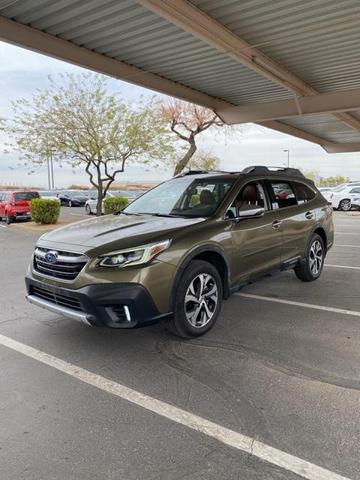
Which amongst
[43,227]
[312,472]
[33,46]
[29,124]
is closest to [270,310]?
[312,472]

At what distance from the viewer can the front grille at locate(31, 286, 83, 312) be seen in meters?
3.56

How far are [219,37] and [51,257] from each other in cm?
514

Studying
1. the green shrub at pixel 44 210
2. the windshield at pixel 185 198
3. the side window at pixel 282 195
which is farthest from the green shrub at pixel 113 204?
the side window at pixel 282 195

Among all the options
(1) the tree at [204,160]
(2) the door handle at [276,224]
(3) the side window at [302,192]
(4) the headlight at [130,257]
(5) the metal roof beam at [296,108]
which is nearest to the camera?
(4) the headlight at [130,257]

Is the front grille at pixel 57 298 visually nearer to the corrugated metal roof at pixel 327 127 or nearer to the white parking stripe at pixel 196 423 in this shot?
the white parking stripe at pixel 196 423

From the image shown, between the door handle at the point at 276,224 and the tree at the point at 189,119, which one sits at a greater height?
the tree at the point at 189,119

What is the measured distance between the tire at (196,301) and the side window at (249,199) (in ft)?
2.61

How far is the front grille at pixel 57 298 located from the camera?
3.56 metres

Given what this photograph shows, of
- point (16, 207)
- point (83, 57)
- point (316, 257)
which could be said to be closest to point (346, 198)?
point (16, 207)

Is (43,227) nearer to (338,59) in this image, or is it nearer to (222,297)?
(338,59)

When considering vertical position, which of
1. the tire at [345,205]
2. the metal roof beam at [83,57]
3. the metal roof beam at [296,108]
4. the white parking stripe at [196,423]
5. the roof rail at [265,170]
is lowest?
the white parking stripe at [196,423]

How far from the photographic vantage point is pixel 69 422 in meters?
2.71

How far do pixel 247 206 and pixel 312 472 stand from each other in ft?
9.95

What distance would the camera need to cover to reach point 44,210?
1639cm
